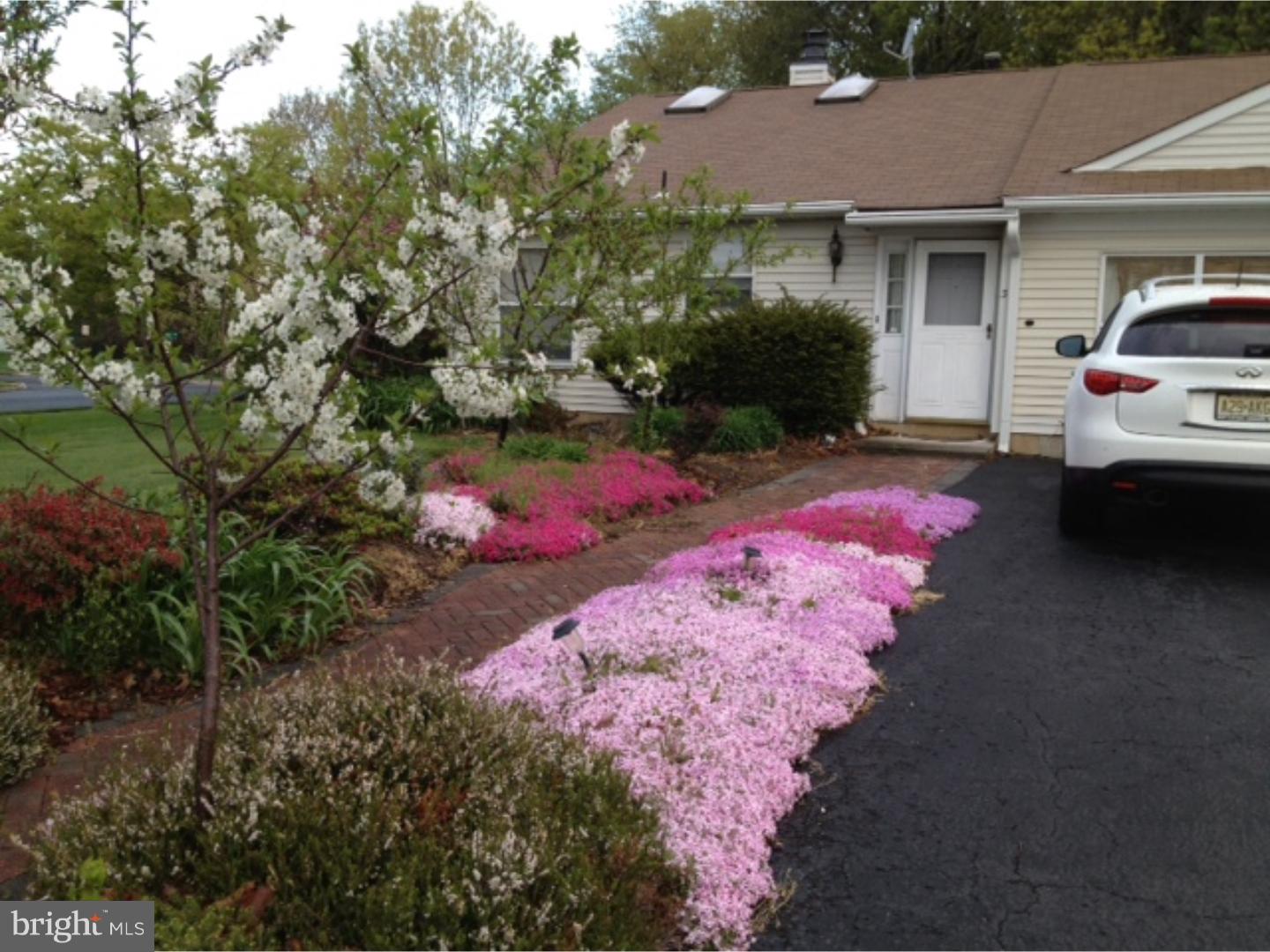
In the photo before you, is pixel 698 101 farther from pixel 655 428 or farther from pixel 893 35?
pixel 893 35

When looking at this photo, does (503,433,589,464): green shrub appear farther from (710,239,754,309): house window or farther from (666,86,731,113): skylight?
(666,86,731,113): skylight

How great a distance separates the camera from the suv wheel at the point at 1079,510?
6.70m

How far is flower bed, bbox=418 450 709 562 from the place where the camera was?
263 inches

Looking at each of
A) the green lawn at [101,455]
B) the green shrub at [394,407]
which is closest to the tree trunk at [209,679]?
the green lawn at [101,455]

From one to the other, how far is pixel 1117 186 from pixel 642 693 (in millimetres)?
10082

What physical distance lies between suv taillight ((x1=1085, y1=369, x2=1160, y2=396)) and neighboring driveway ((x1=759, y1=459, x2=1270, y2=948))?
4.00ft

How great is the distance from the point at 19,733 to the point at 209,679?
4.04 ft

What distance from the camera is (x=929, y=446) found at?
1173 cm

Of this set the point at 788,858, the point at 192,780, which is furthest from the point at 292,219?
the point at 788,858

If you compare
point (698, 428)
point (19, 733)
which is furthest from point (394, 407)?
point (19, 733)

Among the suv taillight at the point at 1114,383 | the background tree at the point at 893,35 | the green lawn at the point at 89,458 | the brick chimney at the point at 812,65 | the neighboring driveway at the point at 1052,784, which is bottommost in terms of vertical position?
the neighboring driveway at the point at 1052,784

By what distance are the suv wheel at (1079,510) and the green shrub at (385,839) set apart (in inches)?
190

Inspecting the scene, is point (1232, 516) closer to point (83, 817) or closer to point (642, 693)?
point (642, 693)

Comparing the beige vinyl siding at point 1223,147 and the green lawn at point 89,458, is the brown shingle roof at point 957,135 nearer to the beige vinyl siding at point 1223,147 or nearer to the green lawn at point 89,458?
the beige vinyl siding at point 1223,147
